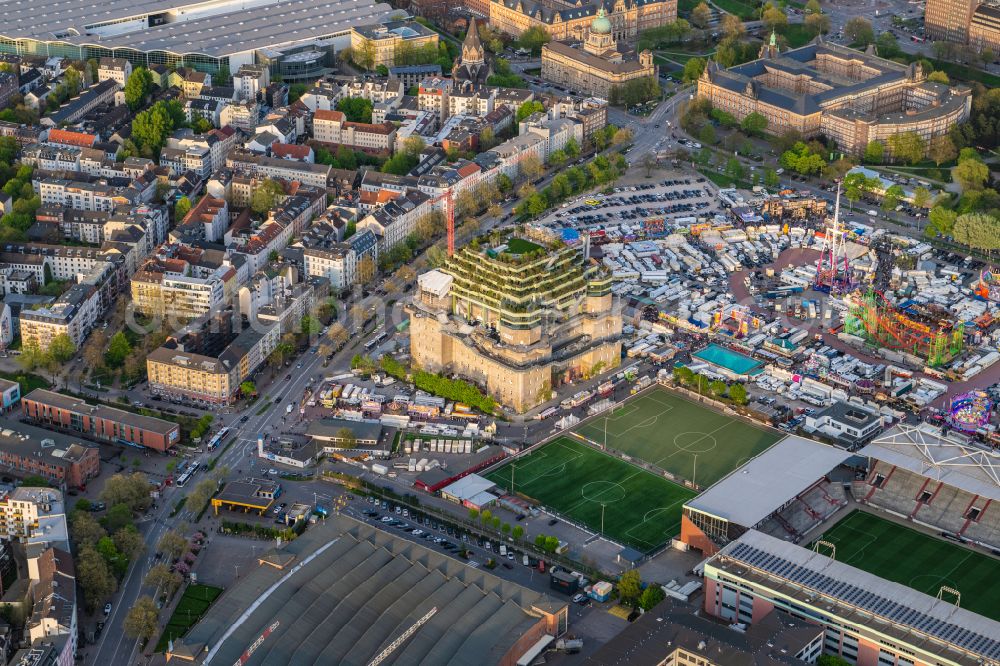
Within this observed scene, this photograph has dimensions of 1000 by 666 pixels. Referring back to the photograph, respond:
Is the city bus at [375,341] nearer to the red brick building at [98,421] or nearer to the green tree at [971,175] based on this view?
the red brick building at [98,421]

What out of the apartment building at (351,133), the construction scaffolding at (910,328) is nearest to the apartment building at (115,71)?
the apartment building at (351,133)

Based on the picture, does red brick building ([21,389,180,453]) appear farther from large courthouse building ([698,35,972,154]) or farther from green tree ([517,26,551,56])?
green tree ([517,26,551,56])

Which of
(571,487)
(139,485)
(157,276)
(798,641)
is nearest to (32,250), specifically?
(157,276)

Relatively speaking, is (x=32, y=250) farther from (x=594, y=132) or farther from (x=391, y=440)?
(x=594, y=132)

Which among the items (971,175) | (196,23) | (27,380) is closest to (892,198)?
(971,175)

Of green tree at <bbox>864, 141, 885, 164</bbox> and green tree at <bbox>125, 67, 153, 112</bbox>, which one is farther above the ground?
green tree at <bbox>125, 67, 153, 112</bbox>

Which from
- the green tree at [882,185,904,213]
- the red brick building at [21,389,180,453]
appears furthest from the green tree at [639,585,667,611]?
the green tree at [882,185,904,213]
